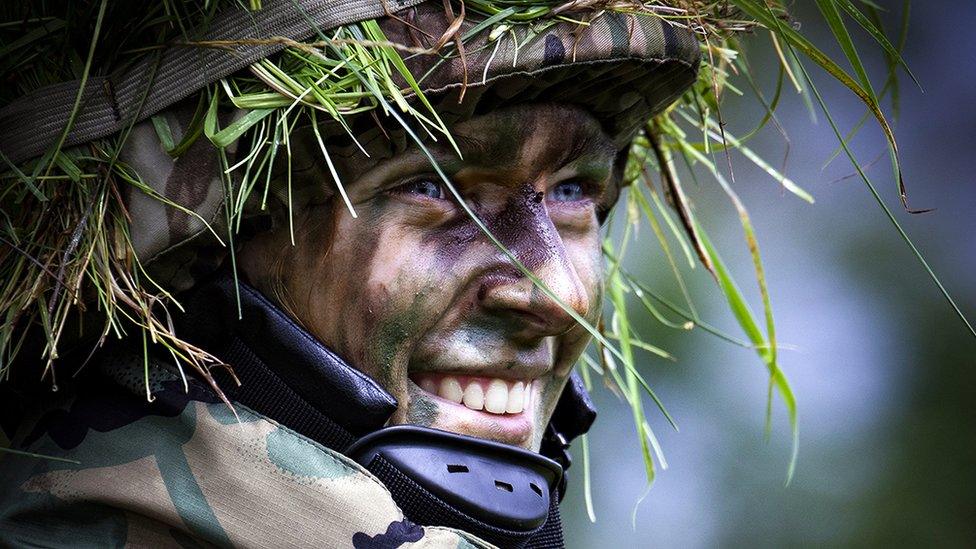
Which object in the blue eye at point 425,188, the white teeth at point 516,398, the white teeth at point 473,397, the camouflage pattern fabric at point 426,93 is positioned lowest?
the white teeth at point 516,398

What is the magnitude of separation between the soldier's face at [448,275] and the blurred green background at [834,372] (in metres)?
2.39

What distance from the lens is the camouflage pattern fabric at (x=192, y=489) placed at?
1409 millimetres

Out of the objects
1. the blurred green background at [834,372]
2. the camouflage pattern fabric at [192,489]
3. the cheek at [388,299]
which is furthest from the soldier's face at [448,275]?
the blurred green background at [834,372]

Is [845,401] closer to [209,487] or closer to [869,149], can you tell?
[869,149]

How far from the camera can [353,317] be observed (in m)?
1.50

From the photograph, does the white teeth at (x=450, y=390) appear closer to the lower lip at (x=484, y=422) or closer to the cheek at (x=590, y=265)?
the lower lip at (x=484, y=422)

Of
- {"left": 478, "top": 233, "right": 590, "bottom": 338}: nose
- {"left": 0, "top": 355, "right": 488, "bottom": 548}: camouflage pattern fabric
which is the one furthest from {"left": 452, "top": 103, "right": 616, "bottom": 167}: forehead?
{"left": 0, "top": 355, "right": 488, "bottom": 548}: camouflage pattern fabric

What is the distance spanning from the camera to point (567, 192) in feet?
5.43

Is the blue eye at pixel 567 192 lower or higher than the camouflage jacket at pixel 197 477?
higher

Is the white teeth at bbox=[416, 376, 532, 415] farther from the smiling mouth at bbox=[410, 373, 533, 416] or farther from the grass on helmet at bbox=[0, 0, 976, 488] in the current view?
the grass on helmet at bbox=[0, 0, 976, 488]

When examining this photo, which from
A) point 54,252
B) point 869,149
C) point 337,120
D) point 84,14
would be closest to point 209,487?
point 54,252

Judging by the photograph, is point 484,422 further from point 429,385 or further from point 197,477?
point 197,477

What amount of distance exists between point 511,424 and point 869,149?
129 inches

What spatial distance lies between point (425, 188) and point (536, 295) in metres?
0.18
